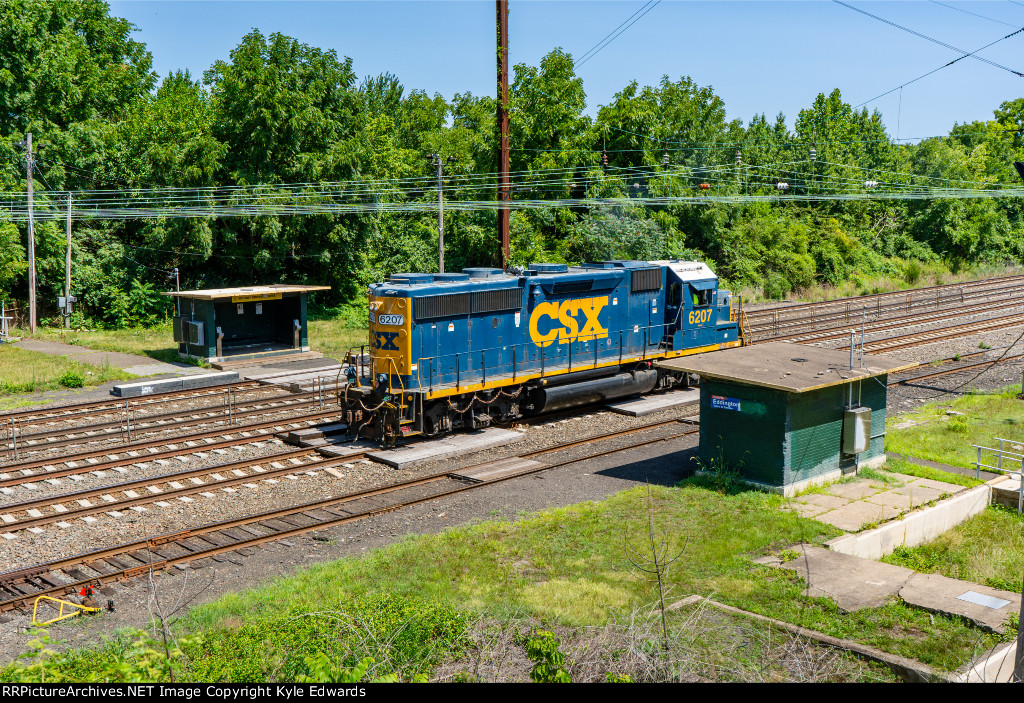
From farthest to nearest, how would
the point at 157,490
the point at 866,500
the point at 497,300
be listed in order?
the point at 497,300 → the point at 157,490 → the point at 866,500

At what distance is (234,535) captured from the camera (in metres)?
14.5

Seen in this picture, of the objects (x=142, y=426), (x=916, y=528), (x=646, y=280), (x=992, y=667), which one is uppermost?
(x=646, y=280)

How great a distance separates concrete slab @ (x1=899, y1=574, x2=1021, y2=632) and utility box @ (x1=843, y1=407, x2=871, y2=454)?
469 centimetres

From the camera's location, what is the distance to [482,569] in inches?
499

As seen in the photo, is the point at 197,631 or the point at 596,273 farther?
the point at 596,273

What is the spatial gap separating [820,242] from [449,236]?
2702 cm

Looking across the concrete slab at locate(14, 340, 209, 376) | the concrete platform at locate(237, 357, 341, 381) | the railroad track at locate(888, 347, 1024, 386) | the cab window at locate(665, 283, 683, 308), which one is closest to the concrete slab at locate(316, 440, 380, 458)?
the concrete platform at locate(237, 357, 341, 381)

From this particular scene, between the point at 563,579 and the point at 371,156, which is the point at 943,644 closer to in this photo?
the point at 563,579

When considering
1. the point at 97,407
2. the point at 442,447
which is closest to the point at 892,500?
the point at 442,447

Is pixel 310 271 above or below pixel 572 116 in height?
below

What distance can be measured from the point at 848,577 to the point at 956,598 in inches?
53.9

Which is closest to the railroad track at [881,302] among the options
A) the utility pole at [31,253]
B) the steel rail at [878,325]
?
the steel rail at [878,325]

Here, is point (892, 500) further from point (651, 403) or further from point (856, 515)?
point (651, 403)
